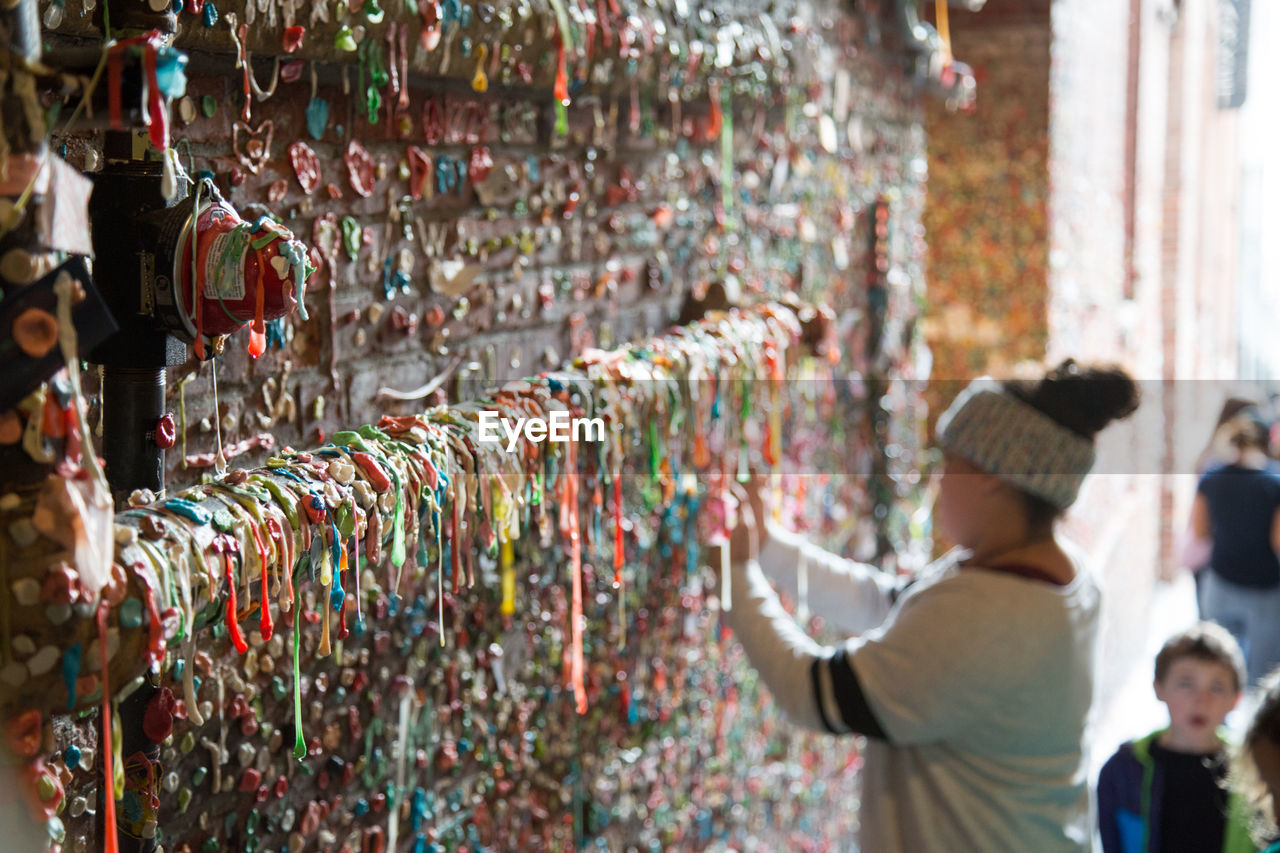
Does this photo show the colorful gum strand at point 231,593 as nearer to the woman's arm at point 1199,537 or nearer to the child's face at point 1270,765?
the child's face at point 1270,765

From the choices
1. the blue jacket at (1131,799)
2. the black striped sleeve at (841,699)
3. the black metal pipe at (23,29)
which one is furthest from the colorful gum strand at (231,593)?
the blue jacket at (1131,799)

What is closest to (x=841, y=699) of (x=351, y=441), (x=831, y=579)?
(x=831, y=579)

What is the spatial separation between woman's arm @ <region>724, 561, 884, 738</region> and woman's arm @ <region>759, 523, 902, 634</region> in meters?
0.20

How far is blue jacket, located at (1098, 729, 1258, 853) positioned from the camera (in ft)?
7.81

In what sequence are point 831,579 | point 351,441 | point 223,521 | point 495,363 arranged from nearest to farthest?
point 223,521, point 351,441, point 495,363, point 831,579

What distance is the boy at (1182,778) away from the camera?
2326 mm

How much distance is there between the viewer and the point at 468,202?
171cm

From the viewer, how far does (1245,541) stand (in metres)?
4.49

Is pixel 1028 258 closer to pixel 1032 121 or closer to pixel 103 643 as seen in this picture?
pixel 1032 121

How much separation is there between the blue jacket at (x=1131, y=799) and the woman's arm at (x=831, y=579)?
57 centimetres

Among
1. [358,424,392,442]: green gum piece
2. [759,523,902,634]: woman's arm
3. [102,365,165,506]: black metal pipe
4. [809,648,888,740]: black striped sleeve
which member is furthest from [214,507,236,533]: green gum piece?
[759,523,902,634]: woman's arm

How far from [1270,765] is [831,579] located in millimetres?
824

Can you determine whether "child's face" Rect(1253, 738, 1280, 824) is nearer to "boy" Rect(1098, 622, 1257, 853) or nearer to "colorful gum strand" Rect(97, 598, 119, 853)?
"boy" Rect(1098, 622, 1257, 853)

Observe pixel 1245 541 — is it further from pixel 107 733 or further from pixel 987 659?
pixel 107 733
